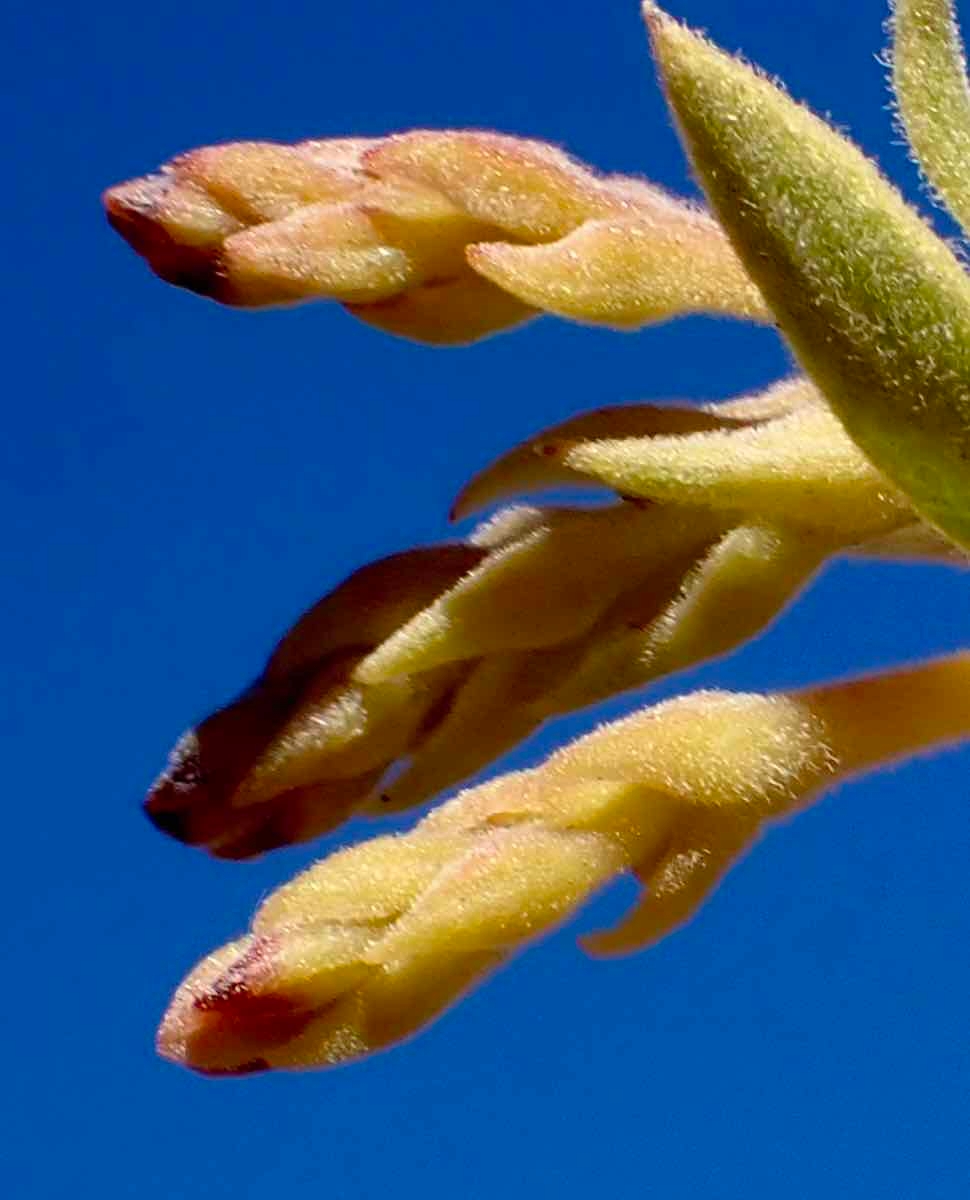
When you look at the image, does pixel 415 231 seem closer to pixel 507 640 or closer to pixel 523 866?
pixel 507 640

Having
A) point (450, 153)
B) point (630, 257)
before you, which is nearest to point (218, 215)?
point (450, 153)

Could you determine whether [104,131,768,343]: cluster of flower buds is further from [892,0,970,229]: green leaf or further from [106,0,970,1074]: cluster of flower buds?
[892,0,970,229]: green leaf

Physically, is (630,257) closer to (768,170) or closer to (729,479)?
(729,479)

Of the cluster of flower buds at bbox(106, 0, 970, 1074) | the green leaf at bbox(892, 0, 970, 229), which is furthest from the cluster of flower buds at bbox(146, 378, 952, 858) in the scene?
the green leaf at bbox(892, 0, 970, 229)

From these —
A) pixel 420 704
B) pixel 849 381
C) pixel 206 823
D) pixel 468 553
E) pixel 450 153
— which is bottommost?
pixel 206 823

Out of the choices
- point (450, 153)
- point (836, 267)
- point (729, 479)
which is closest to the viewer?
point (836, 267)

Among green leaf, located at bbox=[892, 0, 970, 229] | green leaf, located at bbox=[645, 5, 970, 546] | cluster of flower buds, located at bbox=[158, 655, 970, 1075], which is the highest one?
green leaf, located at bbox=[892, 0, 970, 229]

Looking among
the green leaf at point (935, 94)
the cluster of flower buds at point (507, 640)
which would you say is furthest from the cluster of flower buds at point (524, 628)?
the green leaf at point (935, 94)
